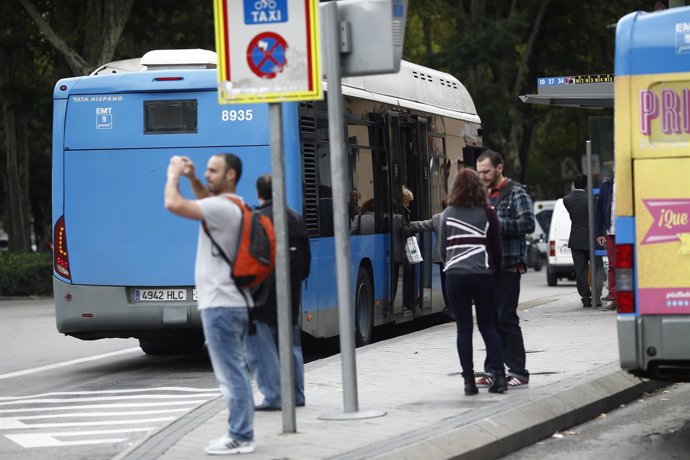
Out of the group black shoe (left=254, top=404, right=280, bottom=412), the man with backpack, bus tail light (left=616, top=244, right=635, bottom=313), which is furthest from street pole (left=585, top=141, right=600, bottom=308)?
bus tail light (left=616, top=244, right=635, bottom=313)

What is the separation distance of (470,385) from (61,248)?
5093mm

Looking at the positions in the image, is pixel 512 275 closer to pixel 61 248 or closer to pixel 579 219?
pixel 61 248

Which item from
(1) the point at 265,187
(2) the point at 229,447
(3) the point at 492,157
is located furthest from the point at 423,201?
(2) the point at 229,447

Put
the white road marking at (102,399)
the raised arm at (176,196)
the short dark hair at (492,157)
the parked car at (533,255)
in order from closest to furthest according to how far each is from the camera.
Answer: the raised arm at (176,196)
the short dark hair at (492,157)
the white road marking at (102,399)
the parked car at (533,255)

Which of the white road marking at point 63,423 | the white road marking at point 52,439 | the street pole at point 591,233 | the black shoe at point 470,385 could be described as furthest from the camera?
the street pole at point 591,233

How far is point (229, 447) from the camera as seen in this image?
8031 millimetres

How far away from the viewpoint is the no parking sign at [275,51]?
852cm

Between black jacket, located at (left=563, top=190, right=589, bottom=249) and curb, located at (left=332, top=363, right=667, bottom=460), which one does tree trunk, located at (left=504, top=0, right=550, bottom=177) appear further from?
curb, located at (left=332, top=363, right=667, bottom=460)

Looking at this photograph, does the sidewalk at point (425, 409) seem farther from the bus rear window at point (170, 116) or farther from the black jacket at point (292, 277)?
the bus rear window at point (170, 116)

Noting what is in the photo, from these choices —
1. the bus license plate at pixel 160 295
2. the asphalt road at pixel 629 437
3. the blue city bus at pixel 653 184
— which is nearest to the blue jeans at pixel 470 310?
the asphalt road at pixel 629 437

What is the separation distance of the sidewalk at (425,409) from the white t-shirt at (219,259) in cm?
85

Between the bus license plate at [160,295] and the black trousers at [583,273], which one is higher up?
the bus license plate at [160,295]

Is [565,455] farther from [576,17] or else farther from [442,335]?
[576,17]

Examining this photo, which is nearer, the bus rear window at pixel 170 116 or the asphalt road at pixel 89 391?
the asphalt road at pixel 89 391
